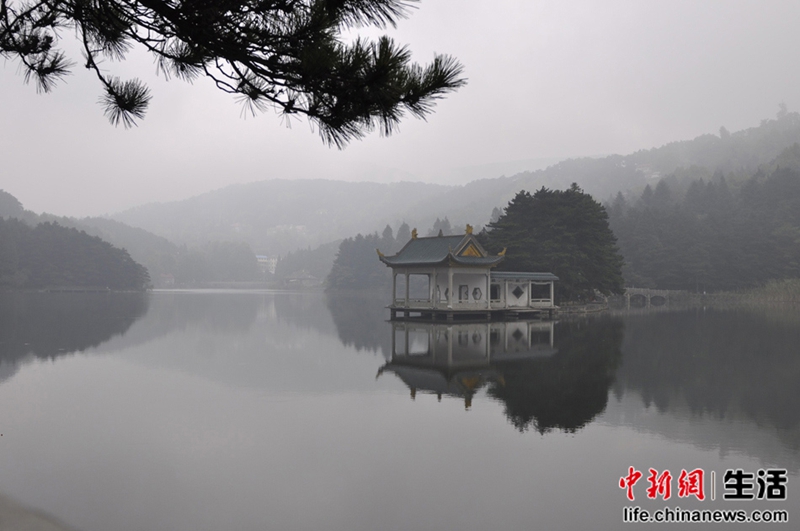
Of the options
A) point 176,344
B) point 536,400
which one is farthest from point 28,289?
point 536,400

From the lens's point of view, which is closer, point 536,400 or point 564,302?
point 536,400

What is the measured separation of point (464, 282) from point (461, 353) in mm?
14480

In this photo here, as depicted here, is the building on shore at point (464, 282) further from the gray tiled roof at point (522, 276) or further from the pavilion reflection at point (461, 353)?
the pavilion reflection at point (461, 353)

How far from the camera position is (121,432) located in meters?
8.31

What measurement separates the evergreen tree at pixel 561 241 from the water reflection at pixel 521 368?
442 inches

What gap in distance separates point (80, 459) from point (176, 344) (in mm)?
12852

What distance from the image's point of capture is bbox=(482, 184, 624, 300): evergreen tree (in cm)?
3525

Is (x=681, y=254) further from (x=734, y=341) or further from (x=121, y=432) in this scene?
(x=121, y=432)

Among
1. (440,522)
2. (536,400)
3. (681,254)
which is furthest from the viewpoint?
(681,254)

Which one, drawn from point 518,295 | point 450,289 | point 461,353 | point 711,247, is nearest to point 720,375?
point 461,353

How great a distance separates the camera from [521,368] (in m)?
13.9

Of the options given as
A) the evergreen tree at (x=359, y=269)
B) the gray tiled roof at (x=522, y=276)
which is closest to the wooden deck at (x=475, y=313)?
the gray tiled roof at (x=522, y=276)

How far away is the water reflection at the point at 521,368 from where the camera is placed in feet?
32.2

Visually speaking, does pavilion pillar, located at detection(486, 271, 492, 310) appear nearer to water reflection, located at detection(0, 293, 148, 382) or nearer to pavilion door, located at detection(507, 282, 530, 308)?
pavilion door, located at detection(507, 282, 530, 308)
